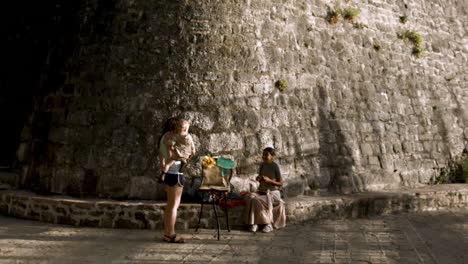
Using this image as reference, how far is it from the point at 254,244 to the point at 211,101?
2.46 m

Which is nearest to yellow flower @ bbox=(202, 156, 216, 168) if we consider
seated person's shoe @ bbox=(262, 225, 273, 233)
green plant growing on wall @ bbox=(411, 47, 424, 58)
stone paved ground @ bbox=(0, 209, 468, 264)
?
stone paved ground @ bbox=(0, 209, 468, 264)

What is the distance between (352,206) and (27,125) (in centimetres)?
574

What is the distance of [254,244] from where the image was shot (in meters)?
4.96

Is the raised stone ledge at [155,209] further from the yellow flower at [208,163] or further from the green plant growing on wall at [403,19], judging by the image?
the green plant growing on wall at [403,19]

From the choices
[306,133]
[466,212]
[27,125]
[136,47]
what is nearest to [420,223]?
[466,212]

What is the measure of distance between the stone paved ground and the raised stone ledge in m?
0.17

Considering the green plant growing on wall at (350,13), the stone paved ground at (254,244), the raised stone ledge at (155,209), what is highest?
the green plant growing on wall at (350,13)

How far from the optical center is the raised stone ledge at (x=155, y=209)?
18.7 ft

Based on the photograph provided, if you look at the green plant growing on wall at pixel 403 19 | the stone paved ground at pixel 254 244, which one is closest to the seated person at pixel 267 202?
the stone paved ground at pixel 254 244

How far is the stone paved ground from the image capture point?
14.2ft

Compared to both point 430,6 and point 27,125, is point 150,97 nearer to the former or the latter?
point 27,125

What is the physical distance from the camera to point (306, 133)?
276 inches

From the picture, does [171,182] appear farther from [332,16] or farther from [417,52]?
[417,52]

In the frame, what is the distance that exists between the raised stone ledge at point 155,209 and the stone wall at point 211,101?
39 cm
